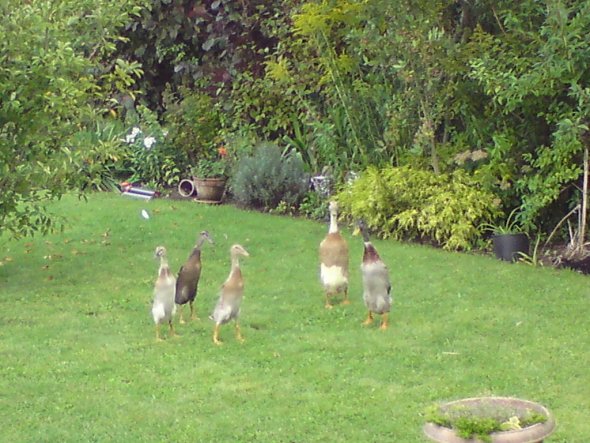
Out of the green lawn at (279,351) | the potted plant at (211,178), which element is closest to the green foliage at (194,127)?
the potted plant at (211,178)

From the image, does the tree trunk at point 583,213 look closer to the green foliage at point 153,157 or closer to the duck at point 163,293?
the duck at point 163,293

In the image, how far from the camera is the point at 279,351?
659cm

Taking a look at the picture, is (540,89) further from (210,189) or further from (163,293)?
(210,189)

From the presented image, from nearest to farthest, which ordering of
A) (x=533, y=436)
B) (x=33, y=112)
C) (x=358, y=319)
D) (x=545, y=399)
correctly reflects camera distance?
(x=533, y=436)
(x=545, y=399)
(x=358, y=319)
(x=33, y=112)

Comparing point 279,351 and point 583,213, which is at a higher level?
point 583,213

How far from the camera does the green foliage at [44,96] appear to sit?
7.85 meters

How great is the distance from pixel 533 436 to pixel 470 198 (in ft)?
23.0

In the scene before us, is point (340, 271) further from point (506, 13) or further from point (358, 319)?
point (506, 13)

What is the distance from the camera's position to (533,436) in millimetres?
3439

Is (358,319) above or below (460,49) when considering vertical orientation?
below

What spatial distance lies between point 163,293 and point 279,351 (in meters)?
0.87

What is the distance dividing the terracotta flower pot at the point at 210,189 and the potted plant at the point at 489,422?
31.6ft

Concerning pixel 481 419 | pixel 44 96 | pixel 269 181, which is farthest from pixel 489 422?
pixel 269 181

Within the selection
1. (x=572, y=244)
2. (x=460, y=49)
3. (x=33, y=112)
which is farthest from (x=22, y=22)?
(x=572, y=244)
